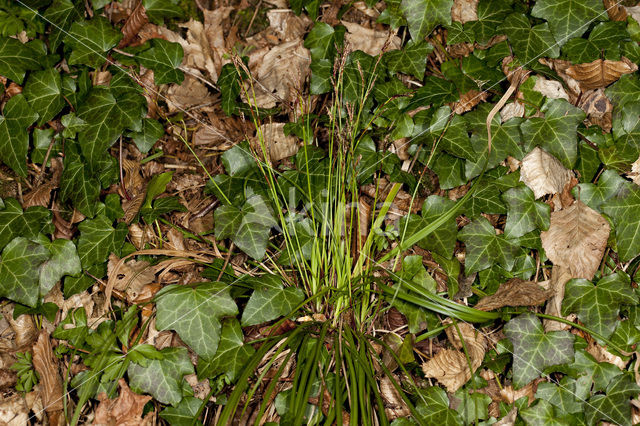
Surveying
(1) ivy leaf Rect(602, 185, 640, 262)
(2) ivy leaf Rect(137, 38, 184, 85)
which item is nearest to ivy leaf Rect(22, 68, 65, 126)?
(2) ivy leaf Rect(137, 38, 184, 85)

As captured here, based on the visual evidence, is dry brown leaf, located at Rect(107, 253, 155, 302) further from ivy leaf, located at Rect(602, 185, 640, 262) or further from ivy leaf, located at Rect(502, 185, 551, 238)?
ivy leaf, located at Rect(602, 185, 640, 262)

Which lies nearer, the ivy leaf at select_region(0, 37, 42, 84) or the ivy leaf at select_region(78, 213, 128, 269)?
the ivy leaf at select_region(78, 213, 128, 269)

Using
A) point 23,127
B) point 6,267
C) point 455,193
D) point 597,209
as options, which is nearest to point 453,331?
point 455,193

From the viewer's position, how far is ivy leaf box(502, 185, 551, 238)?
1.49 meters

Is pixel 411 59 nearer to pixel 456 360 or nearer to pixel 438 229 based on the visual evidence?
pixel 438 229

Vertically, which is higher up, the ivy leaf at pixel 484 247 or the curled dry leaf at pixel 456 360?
the ivy leaf at pixel 484 247

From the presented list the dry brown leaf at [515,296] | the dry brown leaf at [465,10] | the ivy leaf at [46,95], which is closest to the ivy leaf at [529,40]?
the dry brown leaf at [465,10]

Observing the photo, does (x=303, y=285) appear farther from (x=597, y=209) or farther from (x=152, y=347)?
(x=597, y=209)

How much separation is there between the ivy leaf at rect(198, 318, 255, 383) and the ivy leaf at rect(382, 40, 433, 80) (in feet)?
3.27

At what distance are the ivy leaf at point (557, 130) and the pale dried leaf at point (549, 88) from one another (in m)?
0.07

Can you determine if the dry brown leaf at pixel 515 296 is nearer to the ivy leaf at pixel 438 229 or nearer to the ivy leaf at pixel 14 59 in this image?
the ivy leaf at pixel 438 229

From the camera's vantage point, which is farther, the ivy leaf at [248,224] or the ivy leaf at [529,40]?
the ivy leaf at [529,40]

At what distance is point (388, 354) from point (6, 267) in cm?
125

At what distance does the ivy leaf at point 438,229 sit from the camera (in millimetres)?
1486
